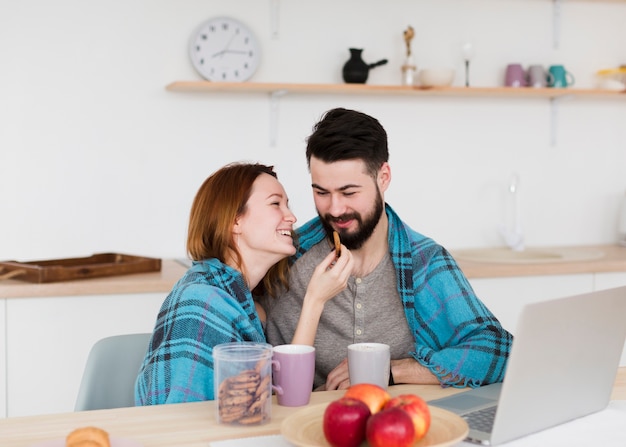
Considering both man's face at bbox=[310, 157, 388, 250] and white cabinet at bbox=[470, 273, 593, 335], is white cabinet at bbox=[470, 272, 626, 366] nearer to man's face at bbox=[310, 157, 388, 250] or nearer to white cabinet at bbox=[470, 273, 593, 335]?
white cabinet at bbox=[470, 273, 593, 335]

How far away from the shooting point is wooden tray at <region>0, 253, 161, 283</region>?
260 centimetres

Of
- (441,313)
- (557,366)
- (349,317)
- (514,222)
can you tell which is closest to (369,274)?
(349,317)

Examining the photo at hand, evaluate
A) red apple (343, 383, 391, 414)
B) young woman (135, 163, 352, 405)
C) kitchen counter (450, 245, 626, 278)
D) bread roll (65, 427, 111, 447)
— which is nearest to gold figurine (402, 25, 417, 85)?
kitchen counter (450, 245, 626, 278)

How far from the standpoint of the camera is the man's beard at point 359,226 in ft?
6.65

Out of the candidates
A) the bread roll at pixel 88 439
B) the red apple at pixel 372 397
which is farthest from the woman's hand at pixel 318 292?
the bread roll at pixel 88 439

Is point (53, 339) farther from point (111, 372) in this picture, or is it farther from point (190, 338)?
point (190, 338)

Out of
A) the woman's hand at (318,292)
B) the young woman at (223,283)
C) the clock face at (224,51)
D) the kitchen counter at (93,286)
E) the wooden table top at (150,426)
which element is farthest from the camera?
the clock face at (224,51)

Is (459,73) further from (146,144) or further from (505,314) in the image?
(146,144)

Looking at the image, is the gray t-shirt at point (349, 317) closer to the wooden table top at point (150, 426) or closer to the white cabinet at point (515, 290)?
the wooden table top at point (150, 426)

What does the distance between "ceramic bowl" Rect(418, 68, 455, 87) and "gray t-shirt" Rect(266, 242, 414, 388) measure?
1.40 metres

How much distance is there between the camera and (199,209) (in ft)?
6.07

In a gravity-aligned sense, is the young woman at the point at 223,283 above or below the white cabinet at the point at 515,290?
above

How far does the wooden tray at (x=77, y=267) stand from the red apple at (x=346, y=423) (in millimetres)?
1662

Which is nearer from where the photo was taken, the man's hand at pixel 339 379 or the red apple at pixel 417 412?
the red apple at pixel 417 412
